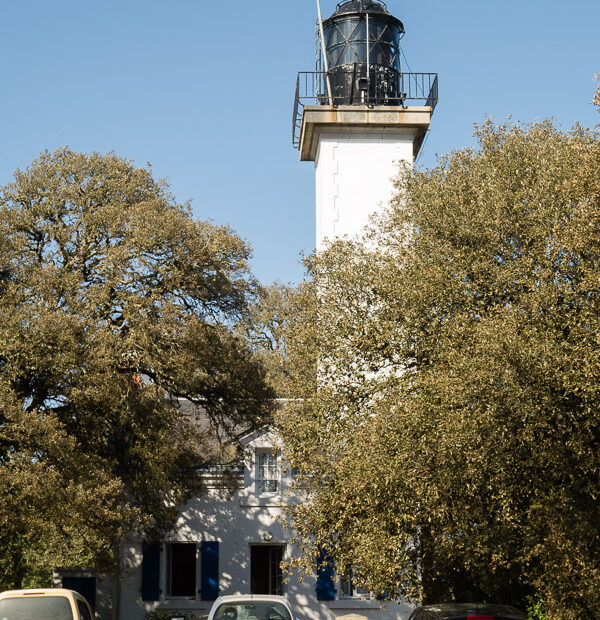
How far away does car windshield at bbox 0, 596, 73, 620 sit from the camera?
1227 centimetres

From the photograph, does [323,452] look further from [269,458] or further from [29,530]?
[269,458]

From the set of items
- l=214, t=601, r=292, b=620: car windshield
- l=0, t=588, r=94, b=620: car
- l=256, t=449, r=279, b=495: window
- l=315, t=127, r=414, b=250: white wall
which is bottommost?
l=214, t=601, r=292, b=620: car windshield

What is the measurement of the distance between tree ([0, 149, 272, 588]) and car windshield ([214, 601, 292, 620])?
556 centimetres

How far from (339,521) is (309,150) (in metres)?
14.7

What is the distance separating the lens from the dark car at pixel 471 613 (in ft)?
37.0

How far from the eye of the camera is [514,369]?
1188 centimetres

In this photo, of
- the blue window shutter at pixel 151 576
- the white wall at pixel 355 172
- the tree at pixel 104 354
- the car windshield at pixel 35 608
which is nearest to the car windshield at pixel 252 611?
the car windshield at pixel 35 608

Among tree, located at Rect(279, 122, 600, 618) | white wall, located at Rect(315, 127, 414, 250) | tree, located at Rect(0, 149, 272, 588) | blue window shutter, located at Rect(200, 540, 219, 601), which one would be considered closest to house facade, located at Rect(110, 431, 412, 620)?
blue window shutter, located at Rect(200, 540, 219, 601)

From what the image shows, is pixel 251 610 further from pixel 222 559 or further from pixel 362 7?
pixel 362 7

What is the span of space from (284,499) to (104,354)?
28.4 ft

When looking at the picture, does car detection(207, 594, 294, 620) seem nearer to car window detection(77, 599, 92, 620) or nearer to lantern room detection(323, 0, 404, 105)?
car window detection(77, 599, 92, 620)

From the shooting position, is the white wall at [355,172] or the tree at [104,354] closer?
the tree at [104,354]

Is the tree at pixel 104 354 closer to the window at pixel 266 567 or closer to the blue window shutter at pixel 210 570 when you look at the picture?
the blue window shutter at pixel 210 570

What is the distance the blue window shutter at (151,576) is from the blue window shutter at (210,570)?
134 centimetres
